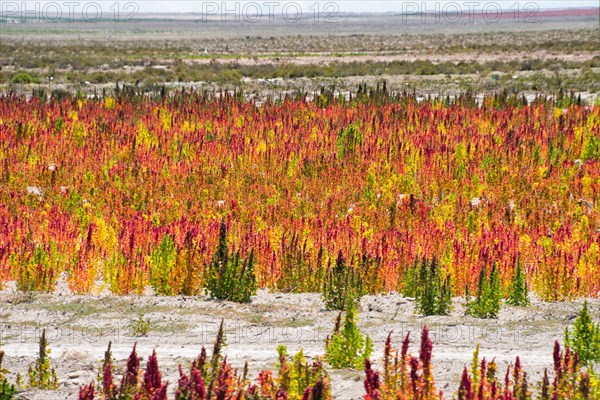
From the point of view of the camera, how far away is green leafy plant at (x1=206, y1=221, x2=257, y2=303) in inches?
324

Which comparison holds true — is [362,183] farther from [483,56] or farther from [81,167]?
[483,56]

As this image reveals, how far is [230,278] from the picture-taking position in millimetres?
8328

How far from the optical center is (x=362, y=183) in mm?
13227

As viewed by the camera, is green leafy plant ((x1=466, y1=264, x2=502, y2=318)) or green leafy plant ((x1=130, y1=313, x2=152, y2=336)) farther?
green leafy plant ((x1=466, y1=264, x2=502, y2=318))

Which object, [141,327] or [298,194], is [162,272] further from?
[298,194]

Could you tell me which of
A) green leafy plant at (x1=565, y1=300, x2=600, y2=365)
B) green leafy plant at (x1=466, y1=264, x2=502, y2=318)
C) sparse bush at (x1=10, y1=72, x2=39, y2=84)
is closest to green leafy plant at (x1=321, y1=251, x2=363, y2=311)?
green leafy plant at (x1=466, y1=264, x2=502, y2=318)

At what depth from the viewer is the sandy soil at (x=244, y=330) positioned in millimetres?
6215

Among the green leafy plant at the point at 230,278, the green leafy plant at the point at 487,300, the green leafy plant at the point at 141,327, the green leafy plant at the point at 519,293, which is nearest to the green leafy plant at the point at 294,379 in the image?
the green leafy plant at the point at 141,327

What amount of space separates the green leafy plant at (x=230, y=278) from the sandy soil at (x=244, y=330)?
165 mm

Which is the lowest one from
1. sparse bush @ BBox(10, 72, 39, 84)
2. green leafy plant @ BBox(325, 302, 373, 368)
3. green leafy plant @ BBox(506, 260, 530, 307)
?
green leafy plant @ BBox(506, 260, 530, 307)

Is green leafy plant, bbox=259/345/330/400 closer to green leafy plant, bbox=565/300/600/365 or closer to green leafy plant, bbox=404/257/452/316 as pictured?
green leafy plant, bbox=565/300/600/365

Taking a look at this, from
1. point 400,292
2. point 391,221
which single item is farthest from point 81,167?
point 400,292

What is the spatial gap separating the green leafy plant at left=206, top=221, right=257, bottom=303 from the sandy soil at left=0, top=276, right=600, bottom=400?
17cm

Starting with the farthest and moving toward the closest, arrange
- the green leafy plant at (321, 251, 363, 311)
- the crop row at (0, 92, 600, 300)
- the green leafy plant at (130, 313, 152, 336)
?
the crop row at (0, 92, 600, 300)
the green leafy plant at (321, 251, 363, 311)
the green leafy plant at (130, 313, 152, 336)
